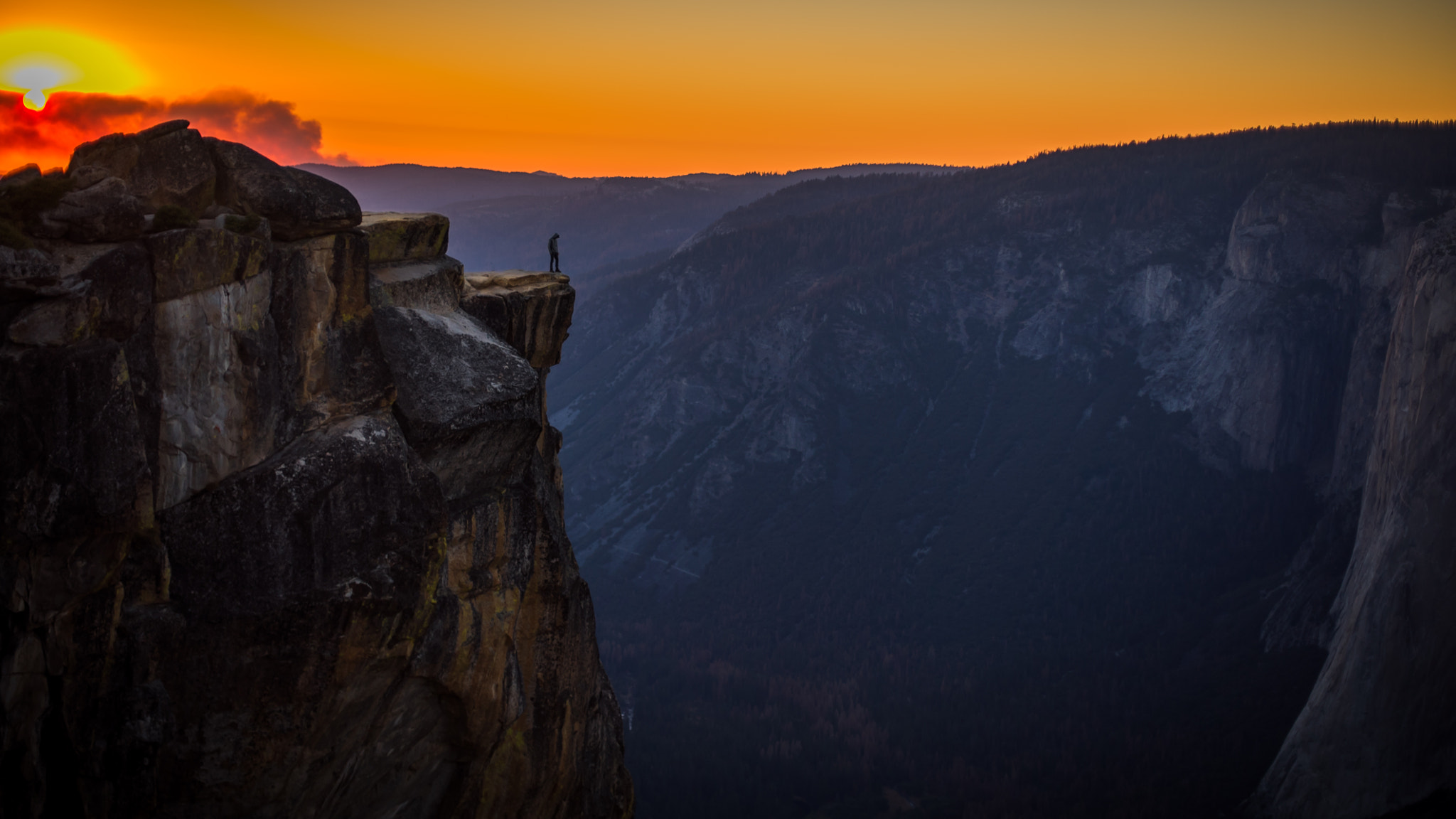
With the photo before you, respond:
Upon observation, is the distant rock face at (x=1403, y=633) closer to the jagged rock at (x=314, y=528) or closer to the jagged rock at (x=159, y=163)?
the jagged rock at (x=314, y=528)

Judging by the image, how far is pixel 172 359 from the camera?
18766 millimetres

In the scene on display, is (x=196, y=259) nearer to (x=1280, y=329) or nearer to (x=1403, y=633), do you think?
(x=1403, y=633)

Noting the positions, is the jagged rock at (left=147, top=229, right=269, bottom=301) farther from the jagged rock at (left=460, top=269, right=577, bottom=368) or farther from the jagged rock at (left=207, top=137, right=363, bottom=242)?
the jagged rock at (left=460, top=269, right=577, bottom=368)

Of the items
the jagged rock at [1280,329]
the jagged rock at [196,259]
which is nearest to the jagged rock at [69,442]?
the jagged rock at [196,259]

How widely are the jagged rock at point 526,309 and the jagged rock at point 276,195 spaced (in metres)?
5.40

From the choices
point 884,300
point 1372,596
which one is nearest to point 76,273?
point 1372,596

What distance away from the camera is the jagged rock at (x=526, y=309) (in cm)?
2727

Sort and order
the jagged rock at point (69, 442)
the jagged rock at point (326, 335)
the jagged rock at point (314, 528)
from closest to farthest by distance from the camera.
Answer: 1. the jagged rock at point (69, 442)
2. the jagged rock at point (314, 528)
3. the jagged rock at point (326, 335)

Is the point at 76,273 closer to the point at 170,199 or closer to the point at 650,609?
the point at 170,199

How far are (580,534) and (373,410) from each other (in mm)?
133753

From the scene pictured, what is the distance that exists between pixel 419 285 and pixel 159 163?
6120 mm

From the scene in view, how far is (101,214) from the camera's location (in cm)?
1833

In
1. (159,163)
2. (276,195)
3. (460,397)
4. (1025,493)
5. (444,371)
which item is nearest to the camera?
(159,163)

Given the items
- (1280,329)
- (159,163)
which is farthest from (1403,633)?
(1280,329)
